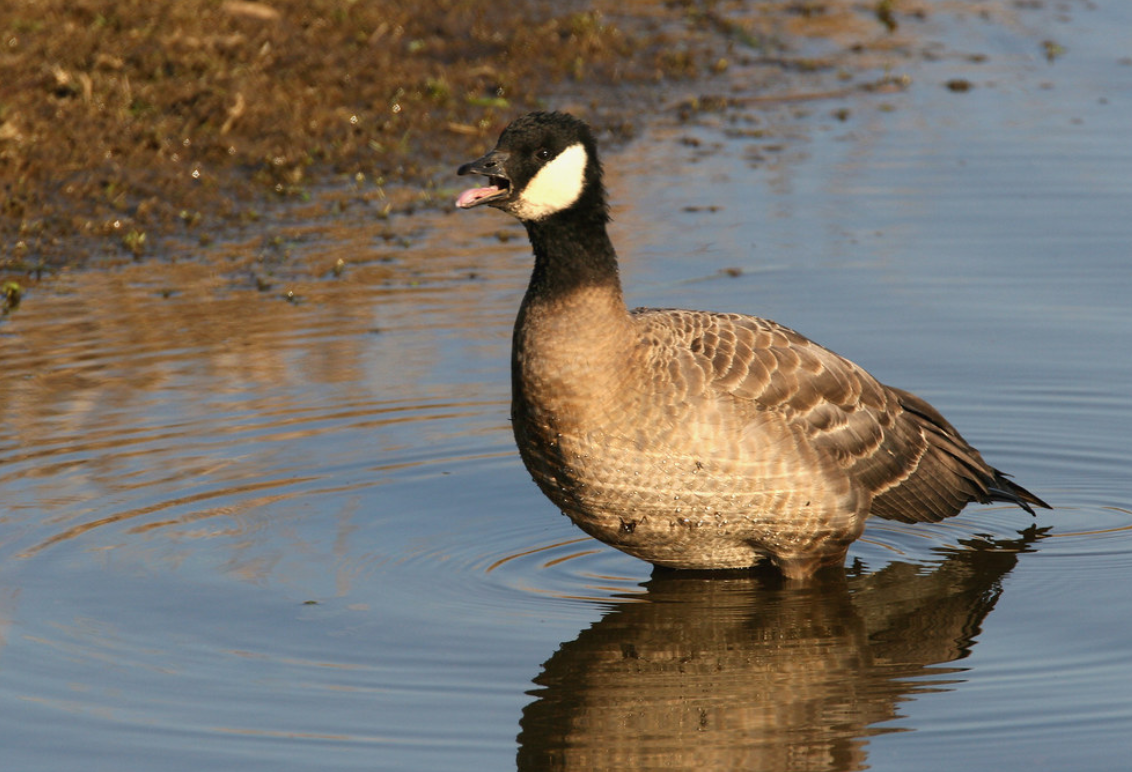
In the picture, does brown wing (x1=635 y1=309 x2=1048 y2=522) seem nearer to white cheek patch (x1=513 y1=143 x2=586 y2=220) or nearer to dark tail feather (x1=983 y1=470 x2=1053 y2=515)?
dark tail feather (x1=983 y1=470 x2=1053 y2=515)

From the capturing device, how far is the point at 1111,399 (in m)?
9.02

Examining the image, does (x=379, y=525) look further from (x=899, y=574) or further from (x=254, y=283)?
(x=254, y=283)

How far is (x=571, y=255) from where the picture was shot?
22.2 feet

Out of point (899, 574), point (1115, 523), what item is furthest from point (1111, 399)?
point (899, 574)

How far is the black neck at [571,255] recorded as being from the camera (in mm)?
6734

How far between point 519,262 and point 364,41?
438 cm

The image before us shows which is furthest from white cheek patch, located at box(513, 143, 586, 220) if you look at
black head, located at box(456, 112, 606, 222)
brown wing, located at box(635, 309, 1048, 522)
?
brown wing, located at box(635, 309, 1048, 522)

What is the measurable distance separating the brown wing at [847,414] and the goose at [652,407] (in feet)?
0.03

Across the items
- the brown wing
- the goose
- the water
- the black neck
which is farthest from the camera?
the brown wing

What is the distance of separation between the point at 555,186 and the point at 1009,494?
9.01 feet

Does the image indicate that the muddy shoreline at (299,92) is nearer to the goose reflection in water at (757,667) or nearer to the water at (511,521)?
the water at (511,521)

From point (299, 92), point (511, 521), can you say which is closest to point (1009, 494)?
point (511, 521)

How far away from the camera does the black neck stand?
673 centimetres

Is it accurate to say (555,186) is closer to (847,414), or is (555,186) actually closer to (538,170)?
(538,170)
